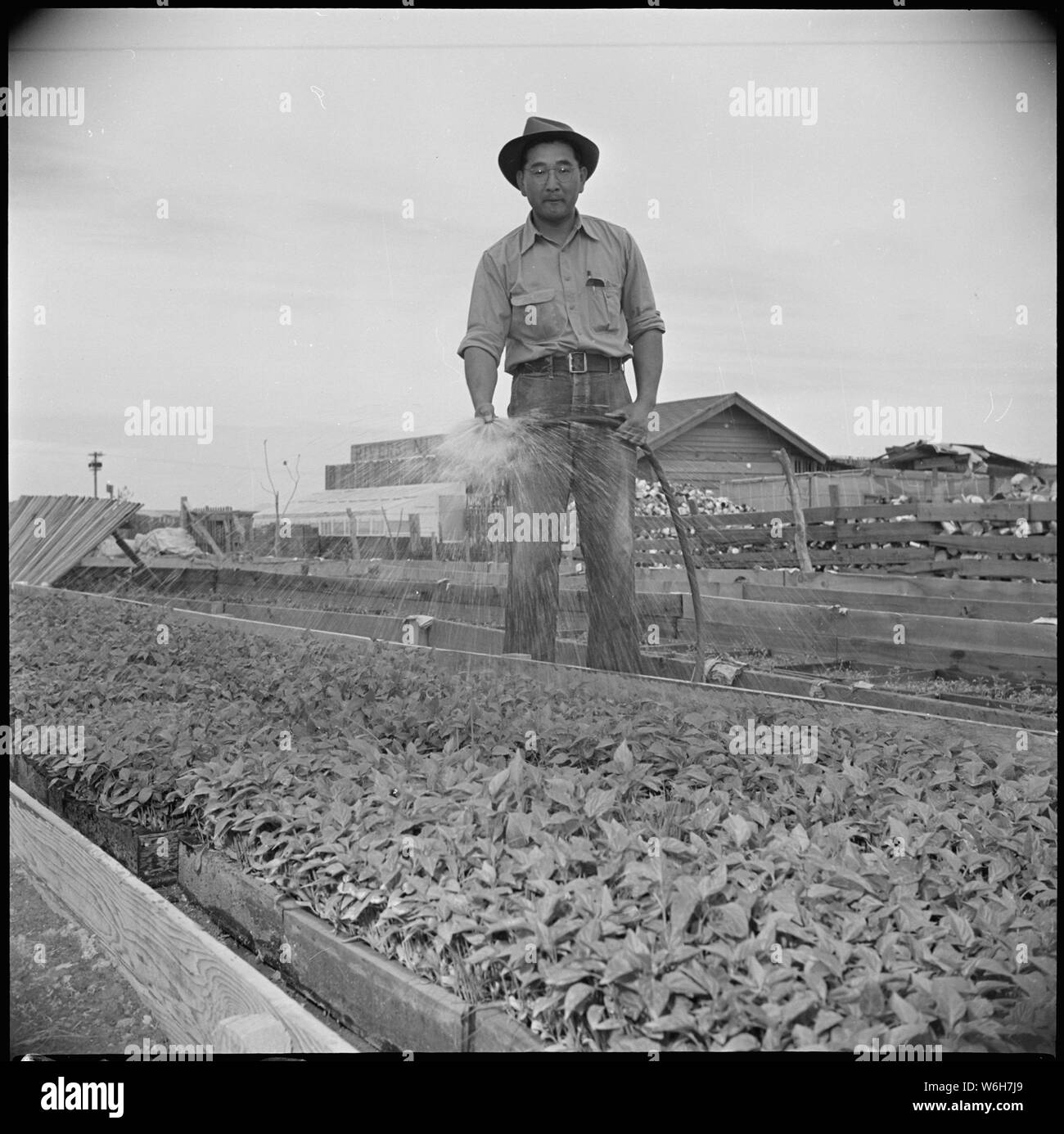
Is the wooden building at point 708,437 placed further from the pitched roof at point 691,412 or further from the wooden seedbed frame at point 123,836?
the wooden seedbed frame at point 123,836

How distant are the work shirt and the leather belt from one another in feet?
0.07

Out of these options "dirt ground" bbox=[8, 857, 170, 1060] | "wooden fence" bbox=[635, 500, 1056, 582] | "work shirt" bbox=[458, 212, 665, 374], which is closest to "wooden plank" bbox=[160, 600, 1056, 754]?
"wooden fence" bbox=[635, 500, 1056, 582]

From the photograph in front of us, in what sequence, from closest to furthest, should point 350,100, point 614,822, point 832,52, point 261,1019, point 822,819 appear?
1. point 261,1019
2. point 614,822
3. point 822,819
4. point 832,52
5. point 350,100

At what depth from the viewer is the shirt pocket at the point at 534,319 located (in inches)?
163

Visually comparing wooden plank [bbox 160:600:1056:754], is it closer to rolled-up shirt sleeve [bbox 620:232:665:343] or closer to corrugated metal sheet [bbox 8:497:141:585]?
rolled-up shirt sleeve [bbox 620:232:665:343]

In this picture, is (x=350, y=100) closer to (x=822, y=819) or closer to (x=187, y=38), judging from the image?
(x=187, y=38)

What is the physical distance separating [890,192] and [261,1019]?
342 cm

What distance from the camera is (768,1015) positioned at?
6.21ft

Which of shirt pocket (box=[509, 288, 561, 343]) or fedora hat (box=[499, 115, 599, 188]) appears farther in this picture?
shirt pocket (box=[509, 288, 561, 343])

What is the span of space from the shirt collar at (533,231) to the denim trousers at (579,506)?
0.49 m

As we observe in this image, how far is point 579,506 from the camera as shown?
4238 millimetres

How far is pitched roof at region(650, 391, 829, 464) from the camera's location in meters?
4.27

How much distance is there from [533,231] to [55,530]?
10.1ft
